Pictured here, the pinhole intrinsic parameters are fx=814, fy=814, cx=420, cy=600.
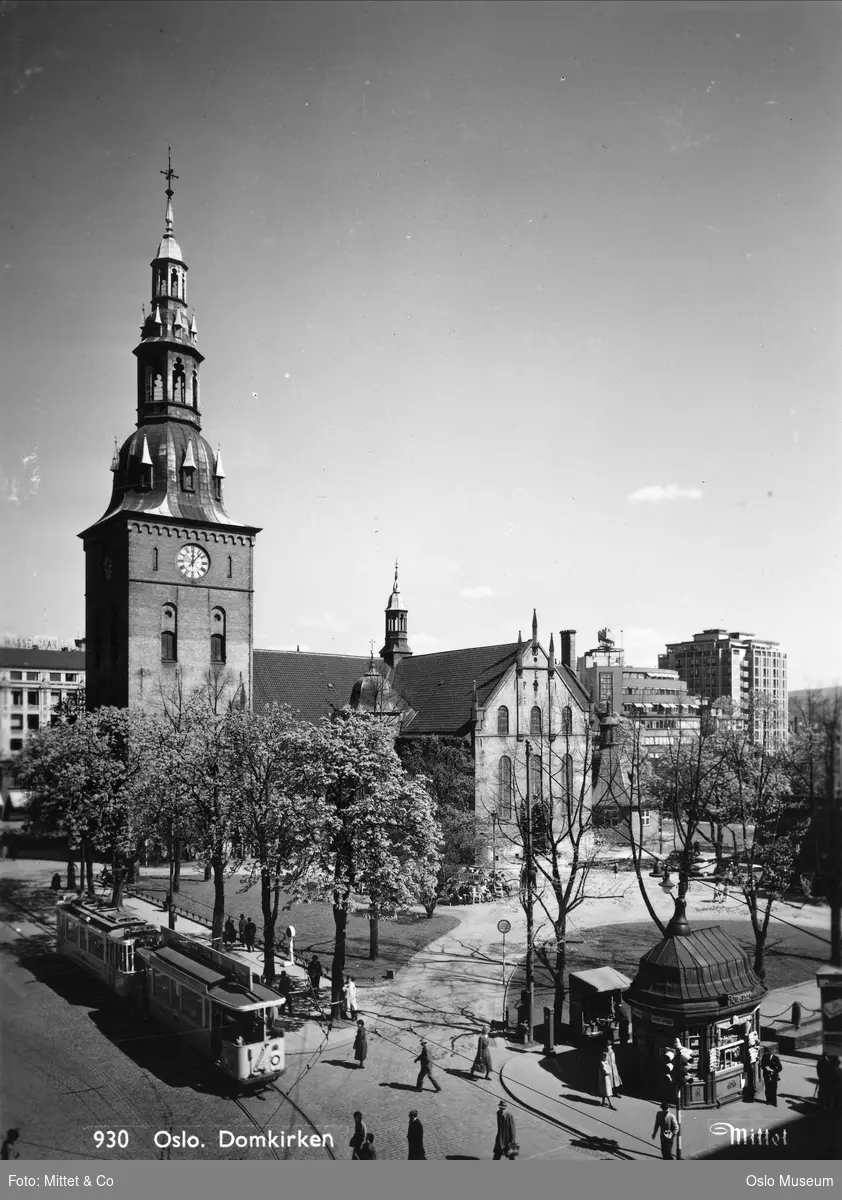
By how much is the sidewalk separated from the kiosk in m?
0.34

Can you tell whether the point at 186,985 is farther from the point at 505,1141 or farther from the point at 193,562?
the point at 193,562

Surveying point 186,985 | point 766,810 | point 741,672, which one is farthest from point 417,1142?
point 766,810

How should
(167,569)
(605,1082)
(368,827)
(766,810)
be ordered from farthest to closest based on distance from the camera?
1. (167,569)
2. (766,810)
3. (368,827)
4. (605,1082)

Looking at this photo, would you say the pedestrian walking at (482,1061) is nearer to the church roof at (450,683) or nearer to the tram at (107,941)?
the tram at (107,941)

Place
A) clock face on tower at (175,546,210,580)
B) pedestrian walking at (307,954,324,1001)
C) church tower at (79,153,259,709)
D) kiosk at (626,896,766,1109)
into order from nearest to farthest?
kiosk at (626,896,766,1109) < pedestrian walking at (307,954,324,1001) < church tower at (79,153,259,709) < clock face on tower at (175,546,210,580)

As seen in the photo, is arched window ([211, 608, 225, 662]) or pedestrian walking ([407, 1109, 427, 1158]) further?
arched window ([211, 608, 225, 662])

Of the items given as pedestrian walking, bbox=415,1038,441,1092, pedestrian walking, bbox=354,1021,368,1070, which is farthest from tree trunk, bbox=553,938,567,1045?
pedestrian walking, bbox=354,1021,368,1070

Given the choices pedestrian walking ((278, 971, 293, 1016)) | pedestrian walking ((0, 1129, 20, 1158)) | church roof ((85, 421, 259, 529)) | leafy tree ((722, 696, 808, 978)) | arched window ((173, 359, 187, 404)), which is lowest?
pedestrian walking ((278, 971, 293, 1016))

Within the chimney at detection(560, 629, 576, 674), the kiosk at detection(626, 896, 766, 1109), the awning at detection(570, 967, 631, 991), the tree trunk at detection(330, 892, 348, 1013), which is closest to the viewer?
the kiosk at detection(626, 896, 766, 1109)

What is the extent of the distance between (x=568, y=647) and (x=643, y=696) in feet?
36.7

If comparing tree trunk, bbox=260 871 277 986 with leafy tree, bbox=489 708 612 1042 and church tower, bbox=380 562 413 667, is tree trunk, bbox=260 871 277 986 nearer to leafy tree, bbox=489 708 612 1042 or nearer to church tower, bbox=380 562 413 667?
leafy tree, bbox=489 708 612 1042

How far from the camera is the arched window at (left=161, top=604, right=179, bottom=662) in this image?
1298 inches

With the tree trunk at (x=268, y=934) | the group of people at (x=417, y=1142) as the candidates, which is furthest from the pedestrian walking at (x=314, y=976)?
the group of people at (x=417, y=1142)

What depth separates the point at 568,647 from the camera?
46781 millimetres
